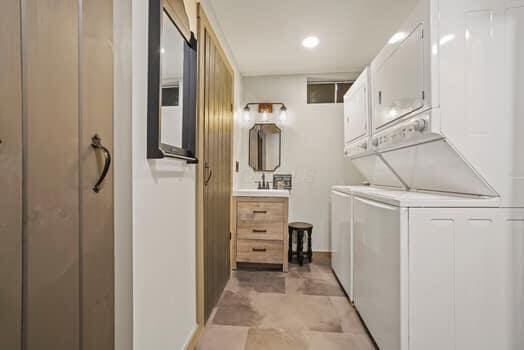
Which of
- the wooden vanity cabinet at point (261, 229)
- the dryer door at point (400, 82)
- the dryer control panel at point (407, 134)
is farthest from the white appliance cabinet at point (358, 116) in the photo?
the wooden vanity cabinet at point (261, 229)

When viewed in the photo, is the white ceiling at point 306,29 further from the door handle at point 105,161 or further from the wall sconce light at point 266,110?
the door handle at point 105,161

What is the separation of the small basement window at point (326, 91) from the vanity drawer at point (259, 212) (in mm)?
1544

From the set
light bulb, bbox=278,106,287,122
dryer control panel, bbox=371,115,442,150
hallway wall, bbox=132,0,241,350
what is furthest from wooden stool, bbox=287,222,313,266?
hallway wall, bbox=132,0,241,350

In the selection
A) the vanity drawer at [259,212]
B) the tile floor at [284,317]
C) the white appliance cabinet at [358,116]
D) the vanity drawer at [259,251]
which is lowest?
the tile floor at [284,317]

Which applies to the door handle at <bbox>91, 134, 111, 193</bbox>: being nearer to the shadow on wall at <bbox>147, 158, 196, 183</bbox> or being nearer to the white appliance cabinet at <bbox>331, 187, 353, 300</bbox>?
the shadow on wall at <bbox>147, 158, 196, 183</bbox>

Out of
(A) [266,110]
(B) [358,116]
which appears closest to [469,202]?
(B) [358,116]

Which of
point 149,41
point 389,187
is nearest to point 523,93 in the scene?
point 389,187

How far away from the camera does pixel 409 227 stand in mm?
1362

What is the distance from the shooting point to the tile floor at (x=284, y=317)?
5.86ft

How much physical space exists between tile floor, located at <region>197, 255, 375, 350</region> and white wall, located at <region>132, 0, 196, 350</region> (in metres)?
0.41

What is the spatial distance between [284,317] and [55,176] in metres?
1.93

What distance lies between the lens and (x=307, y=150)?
11.9ft

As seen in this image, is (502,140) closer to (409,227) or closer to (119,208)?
(409,227)

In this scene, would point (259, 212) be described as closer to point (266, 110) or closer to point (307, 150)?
point (307, 150)
